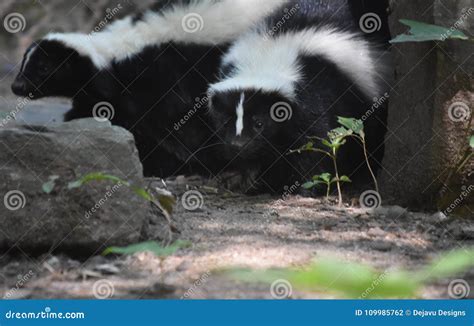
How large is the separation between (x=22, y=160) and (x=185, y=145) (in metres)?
2.91

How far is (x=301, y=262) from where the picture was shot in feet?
12.6

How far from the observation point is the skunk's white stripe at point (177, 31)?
261 inches

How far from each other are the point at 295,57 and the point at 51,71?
2067mm

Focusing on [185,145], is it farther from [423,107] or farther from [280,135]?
[423,107]

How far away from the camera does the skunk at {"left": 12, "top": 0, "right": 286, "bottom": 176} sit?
660 cm

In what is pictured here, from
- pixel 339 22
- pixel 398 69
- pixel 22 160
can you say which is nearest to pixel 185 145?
pixel 339 22
